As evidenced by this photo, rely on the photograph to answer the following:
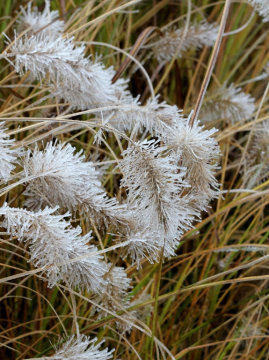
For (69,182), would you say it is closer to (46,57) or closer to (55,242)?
(55,242)

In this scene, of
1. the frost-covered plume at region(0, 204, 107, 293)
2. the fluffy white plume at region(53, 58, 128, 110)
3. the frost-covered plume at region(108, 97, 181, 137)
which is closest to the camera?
the frost-covered plume at region(0, 204, 107, 293)

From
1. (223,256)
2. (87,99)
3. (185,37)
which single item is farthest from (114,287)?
(185,37)

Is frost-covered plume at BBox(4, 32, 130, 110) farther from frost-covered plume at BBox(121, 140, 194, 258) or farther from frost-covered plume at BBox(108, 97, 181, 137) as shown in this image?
frost-covered plume at BBox(121, 140, 194, 258)

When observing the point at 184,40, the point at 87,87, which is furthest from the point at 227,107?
the point at 87,87

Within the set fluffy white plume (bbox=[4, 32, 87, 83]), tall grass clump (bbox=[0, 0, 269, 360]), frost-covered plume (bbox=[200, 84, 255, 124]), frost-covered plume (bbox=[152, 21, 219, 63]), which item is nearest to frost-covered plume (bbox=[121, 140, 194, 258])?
tall grass clump (bbox=[0, 0, 269, 360])

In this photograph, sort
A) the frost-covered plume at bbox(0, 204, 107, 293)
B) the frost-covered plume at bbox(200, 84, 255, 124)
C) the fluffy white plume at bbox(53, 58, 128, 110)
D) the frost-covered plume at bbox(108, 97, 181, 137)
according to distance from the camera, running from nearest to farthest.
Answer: the frost-covered plume at bbox(0, 204, 107, 293) < the frost-covered plume at bbox(108, 97, 181, 137) < the fluffy white plume at bbox(53, 58, 128, 110) < the frost-covered plume at bbox(200, 84, 255, 124)

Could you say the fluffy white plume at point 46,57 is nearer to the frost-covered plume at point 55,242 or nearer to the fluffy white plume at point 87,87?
the fluffy white plume at point 87,87
